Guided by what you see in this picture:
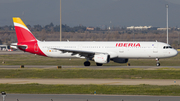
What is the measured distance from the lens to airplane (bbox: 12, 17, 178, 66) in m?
50.9

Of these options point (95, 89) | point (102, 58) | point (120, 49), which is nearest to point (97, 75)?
point (95, 89)

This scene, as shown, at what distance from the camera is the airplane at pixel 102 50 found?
167ft

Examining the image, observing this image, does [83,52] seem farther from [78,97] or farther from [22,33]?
[78,97]

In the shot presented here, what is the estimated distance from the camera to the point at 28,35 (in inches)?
2248

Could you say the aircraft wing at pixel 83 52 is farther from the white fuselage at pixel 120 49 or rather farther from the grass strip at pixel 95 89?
the grass strip at pixel 95 89

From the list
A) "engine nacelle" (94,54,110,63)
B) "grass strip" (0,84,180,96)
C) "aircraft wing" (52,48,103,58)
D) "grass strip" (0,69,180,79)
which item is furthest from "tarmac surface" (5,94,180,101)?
"aircraft wing" (52,48,103,58)

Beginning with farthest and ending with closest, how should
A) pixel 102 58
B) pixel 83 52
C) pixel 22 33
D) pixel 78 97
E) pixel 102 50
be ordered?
pixel 22 33, pixel 102 50, pixel 83 52, pixel 102 58, pixel 78 97

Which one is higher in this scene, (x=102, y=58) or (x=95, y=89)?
(x=102, y=58)

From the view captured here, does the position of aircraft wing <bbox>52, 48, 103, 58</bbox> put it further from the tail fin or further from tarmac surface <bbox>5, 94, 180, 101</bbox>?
tarmac surface <bbox>5, 94, 180, 101</bbox>

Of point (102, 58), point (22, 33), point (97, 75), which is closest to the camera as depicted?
point (97, 75)

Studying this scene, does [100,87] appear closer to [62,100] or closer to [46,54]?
[62,100]

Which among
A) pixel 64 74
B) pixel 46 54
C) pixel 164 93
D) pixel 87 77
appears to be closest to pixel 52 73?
pixel 64 74

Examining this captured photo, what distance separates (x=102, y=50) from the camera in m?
52.8

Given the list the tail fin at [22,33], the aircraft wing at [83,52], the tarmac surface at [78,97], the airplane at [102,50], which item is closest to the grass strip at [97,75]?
the airplane at [102,50]
